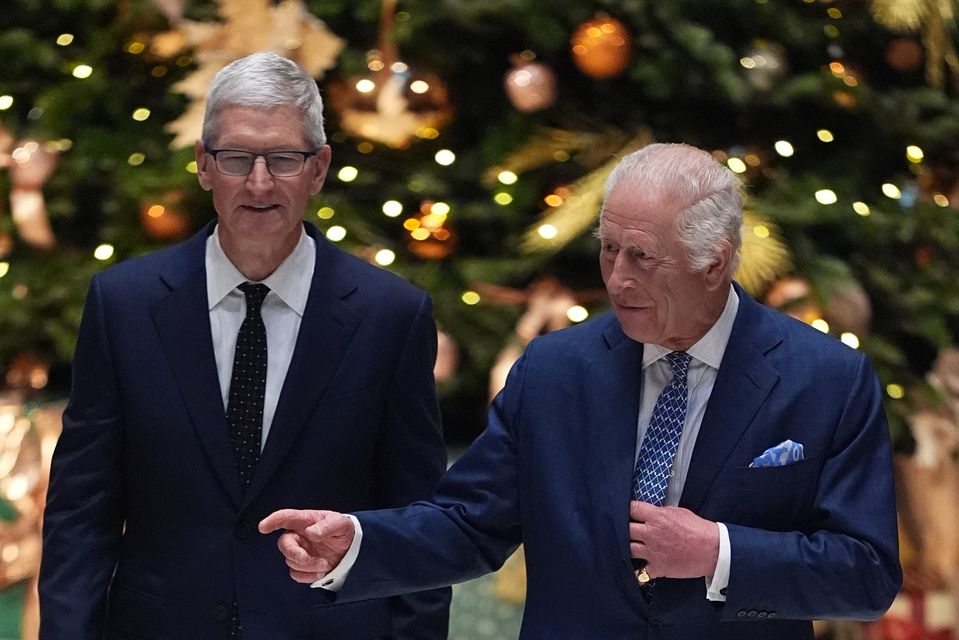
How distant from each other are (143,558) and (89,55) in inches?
95.5

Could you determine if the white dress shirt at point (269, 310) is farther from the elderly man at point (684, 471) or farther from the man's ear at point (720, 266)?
the man's ear at point (720, 266)

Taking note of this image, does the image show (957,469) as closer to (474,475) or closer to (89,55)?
(474,475)

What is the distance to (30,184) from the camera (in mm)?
4605

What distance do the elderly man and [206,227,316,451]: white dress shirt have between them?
1.09ft

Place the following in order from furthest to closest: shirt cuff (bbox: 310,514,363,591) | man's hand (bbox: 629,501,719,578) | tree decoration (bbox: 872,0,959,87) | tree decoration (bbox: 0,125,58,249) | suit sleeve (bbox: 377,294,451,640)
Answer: tree decoration (bbox: 0,125,58,249)
tree decoration (bbox: 872,0,959,87)
suit sleeve (bbox: 377,294,451,640)
shirt cuff (bbox: 310,514,363,591)
man's hand (bbox: 629,501,719,578)

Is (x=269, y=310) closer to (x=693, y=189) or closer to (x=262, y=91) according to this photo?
(x=262, y=91)

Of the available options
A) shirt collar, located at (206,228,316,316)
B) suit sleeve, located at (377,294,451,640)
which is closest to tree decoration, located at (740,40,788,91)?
suit sleeve, located at (377,294,451,640)

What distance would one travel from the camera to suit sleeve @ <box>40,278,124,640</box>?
2.69 meters

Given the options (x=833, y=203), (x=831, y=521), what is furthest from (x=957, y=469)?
(x=831, y=521)

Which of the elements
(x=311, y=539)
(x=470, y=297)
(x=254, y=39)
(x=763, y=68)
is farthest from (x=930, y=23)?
(x=311, y=539)

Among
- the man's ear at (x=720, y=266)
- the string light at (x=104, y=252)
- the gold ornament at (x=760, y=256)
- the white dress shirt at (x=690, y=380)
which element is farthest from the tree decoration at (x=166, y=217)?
the man's ear at (x=720, y=266)

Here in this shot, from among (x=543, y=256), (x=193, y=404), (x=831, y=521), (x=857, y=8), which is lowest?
(x=543, y=256)

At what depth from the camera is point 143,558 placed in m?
2.74

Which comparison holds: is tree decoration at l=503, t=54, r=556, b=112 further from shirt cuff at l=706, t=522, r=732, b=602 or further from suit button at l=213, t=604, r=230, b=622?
shirt cuff at l=706, t=522, r=732, b=602
